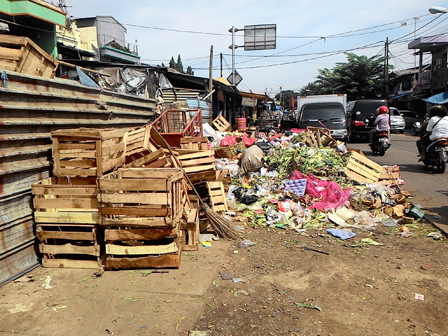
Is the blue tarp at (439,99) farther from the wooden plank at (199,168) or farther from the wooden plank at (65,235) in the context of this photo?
the wooden plank at (65,235)

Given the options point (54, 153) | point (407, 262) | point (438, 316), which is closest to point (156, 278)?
point (54, 153)

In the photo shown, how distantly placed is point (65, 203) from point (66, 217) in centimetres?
18

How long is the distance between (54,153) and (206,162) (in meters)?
2.56

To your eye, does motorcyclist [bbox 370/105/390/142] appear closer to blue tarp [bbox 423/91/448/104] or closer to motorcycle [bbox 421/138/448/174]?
motorcycle [bbox 421/138/448/174]

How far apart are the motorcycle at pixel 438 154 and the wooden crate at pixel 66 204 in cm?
857

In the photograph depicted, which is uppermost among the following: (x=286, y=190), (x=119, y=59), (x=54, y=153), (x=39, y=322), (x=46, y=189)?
(x=119, y=59)

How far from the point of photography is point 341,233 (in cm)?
518

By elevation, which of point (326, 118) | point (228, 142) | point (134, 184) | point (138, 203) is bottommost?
point (138, 203)

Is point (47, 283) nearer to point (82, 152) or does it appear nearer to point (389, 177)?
point (82, 152)

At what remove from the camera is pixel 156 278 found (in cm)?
380

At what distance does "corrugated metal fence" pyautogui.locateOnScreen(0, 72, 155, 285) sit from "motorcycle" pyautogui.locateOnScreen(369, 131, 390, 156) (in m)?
10.8

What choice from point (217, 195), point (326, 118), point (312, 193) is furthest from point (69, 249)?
point (326, 118)

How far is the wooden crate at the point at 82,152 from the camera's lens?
418 centimetres

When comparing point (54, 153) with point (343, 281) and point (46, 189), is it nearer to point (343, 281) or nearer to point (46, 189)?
point (46, 189)
